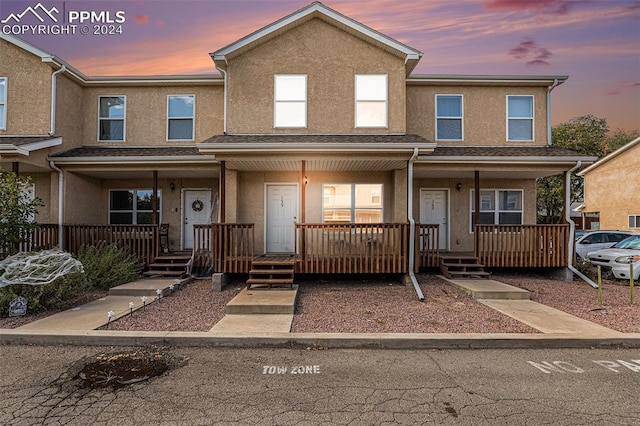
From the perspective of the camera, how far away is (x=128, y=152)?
10422mm

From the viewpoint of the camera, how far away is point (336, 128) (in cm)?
974

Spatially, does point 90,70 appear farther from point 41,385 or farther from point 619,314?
point 619,314

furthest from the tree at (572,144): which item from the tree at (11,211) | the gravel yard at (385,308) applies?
the tree at (11,211)

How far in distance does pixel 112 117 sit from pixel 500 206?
534 inches

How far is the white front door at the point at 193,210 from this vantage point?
1154cm

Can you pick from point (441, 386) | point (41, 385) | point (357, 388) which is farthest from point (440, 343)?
point (41, 385)

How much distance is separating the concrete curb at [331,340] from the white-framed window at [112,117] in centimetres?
795

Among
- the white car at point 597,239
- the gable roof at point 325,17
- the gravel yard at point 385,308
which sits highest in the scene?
the gable roof at point 325,17

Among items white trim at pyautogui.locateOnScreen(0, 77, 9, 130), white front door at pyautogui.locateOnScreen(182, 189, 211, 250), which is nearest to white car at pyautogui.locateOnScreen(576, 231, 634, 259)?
white front door at pyautogui.locateOnScreen(182, 189, 211, 250)

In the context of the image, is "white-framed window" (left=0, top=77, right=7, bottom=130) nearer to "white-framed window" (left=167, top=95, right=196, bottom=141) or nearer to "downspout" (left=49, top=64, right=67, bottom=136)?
"downspout" (left=49, top=64, right=67, bottom=136)

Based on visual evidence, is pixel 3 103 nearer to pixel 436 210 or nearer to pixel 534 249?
pixel 436 210

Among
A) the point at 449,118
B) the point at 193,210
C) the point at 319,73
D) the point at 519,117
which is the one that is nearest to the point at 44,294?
the point at 193,210

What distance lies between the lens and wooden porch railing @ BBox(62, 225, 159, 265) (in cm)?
987

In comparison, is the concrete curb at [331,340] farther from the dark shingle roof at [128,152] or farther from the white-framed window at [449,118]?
the white-framed window at [449,118]
